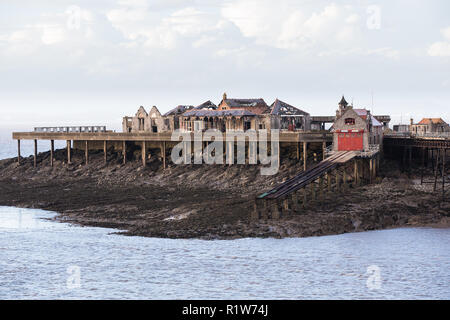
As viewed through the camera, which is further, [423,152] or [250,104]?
[250,104]

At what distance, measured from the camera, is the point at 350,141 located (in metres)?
61.8

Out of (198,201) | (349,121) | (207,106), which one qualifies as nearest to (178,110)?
(207,106)

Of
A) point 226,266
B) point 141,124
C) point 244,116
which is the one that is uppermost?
point 244,116

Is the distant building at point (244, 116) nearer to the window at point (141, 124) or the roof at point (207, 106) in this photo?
the roof at point (207, 106)

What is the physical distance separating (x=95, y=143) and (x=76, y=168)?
653 cm

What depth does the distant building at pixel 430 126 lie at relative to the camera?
106 m

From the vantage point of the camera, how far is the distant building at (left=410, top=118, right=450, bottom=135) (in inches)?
4172

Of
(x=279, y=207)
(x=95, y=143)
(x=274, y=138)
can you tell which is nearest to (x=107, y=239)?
(x=279, y=207)

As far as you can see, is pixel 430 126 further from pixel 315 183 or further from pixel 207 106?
pixel 315 183
